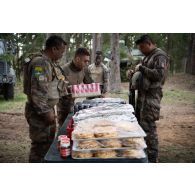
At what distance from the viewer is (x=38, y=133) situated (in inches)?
91.0

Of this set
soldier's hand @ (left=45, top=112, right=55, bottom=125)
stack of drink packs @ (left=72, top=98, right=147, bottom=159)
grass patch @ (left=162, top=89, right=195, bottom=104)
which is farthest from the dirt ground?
stack of drink packs @ (left=72, top=98, right=147, bottom=159)

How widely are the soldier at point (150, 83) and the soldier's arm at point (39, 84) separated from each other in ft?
3.02

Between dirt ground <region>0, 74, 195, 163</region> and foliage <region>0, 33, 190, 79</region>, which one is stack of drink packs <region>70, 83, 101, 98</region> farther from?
dirt ground <region>0, 74, 195, 163</region>

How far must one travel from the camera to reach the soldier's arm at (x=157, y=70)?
8.73 feet

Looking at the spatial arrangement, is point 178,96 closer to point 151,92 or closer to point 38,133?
point 151,92

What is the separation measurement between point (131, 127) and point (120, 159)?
0.20 meters

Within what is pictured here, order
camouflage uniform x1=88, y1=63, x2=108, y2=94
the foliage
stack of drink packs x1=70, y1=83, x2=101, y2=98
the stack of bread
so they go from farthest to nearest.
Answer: camouflage uniform x1=88, y1=63, x2=108, y2=94 < the foliage < stack of drink packs x1=70, y1=83, x2=101, y2=98 < the stack of bread

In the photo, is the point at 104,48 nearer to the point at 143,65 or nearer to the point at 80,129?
the point at 143,65

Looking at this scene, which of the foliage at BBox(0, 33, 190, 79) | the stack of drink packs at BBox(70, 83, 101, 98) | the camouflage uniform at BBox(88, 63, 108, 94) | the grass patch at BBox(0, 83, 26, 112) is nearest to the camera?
the stack of drink packs at BBox(70, 83, 101, 98)

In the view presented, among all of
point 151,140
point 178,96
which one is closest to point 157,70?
point 151,140

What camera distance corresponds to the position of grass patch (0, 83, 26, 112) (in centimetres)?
292

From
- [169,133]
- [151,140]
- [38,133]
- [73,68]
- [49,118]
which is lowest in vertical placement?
[169,133]

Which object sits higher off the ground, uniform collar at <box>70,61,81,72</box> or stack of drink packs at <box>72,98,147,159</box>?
uniform collar at <box>70,61,81,72</box>

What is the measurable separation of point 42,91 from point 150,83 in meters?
1.05
